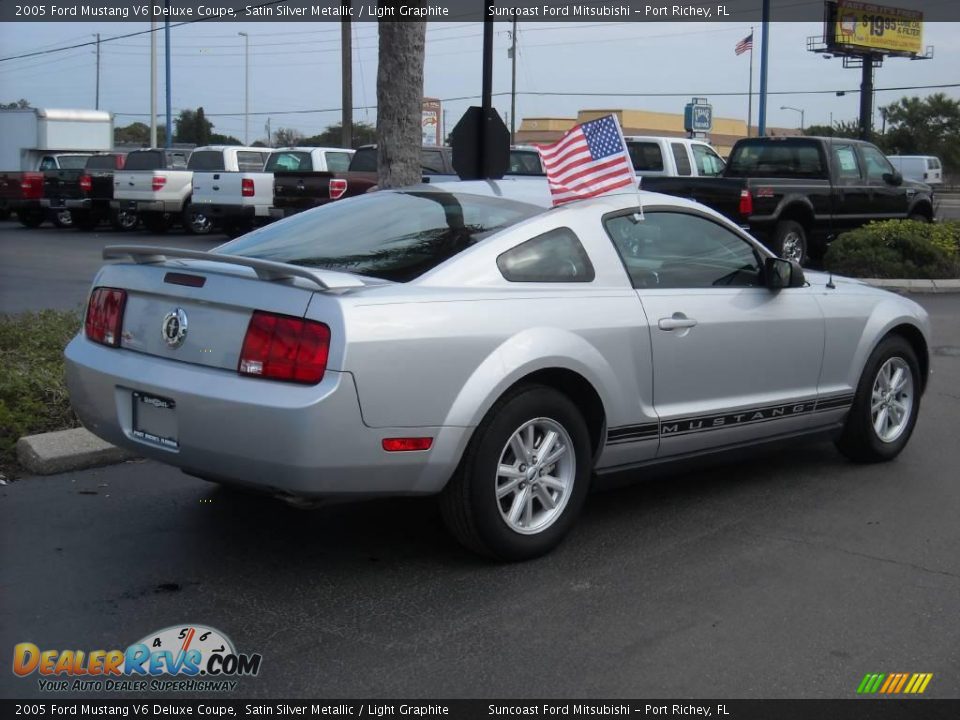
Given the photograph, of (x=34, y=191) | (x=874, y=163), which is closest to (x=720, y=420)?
(x=874, y=163)

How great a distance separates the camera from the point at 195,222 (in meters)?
26.5

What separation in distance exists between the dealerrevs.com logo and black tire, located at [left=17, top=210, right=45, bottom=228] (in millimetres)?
28037

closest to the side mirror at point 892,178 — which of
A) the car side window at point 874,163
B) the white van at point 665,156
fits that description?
the car side window at point 874,163

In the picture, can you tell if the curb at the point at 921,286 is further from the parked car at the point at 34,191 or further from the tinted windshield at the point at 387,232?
the parked car at the point at 34,191

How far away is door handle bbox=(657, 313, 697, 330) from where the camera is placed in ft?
17.6

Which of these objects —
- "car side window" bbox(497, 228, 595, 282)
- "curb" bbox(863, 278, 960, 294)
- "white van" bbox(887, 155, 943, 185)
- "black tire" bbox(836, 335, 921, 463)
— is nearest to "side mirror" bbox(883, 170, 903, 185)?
"curb" bbox(863, 278, 960, 294)

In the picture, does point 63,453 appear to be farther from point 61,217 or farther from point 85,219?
point 61,217

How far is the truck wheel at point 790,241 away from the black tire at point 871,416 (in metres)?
9.36

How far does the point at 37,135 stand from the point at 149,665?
3327 centimetres

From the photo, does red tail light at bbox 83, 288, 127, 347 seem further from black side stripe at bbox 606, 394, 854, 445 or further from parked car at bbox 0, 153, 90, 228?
parked car at bbox 0, 153, 90, 228

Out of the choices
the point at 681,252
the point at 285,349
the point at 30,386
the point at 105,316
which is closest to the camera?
the point at 285,349

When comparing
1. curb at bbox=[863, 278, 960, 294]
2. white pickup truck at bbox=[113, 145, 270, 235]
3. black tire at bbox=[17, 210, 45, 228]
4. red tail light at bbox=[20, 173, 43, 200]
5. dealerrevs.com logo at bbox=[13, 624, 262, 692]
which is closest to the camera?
dealerrevs.com logo at bbox=[13, 624, 262, 692]

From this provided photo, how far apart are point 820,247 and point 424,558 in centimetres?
1417

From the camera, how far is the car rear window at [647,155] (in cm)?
2047
